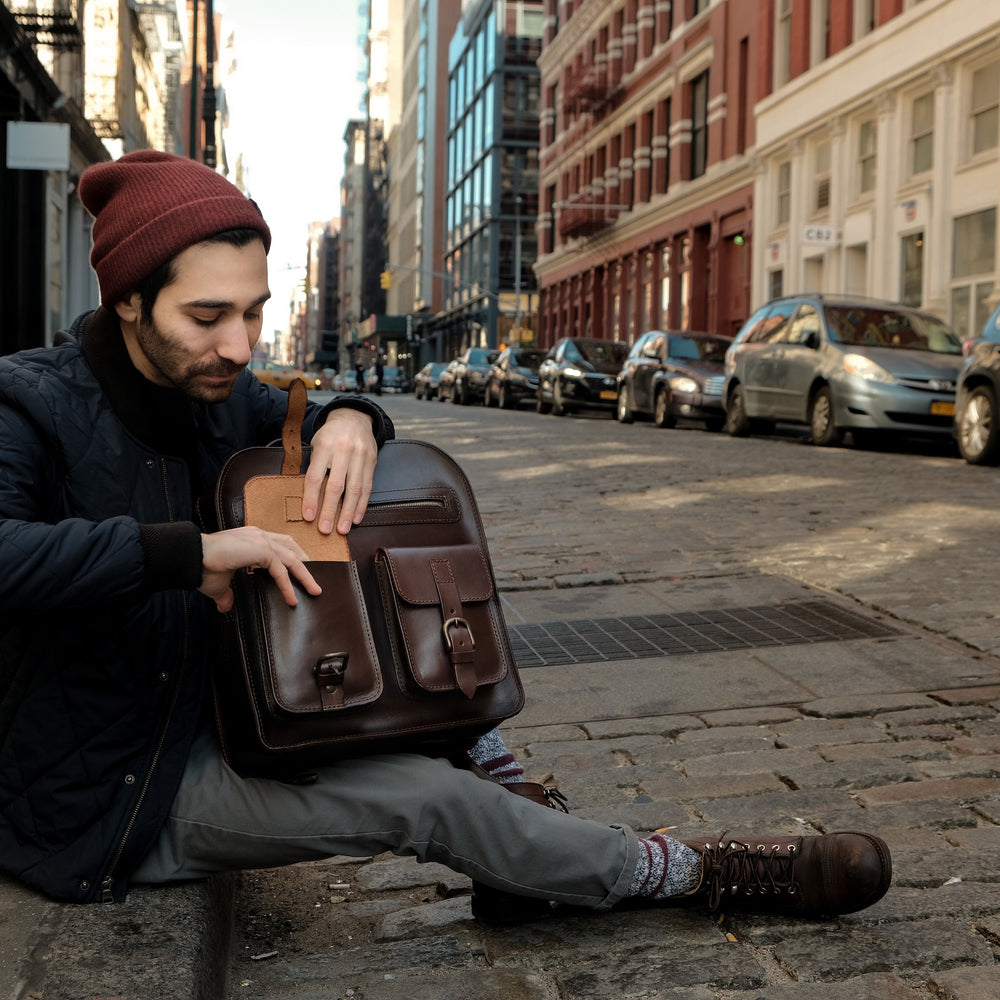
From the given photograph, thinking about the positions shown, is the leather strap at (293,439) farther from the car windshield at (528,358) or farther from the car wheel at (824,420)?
the car windshield at (528,358)

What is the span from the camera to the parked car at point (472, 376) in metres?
37.4

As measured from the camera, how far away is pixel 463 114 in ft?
266

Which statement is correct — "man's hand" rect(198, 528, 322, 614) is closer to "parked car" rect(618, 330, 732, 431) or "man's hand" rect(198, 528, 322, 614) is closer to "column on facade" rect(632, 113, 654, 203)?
"parked car" rect(618, 330, 732, 431)

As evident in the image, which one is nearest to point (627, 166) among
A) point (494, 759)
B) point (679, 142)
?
point (679, 142)

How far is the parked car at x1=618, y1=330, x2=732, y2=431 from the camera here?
68.7ft

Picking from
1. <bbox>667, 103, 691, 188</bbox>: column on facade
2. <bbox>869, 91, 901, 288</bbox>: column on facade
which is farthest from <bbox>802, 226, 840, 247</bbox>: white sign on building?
<bbox>667, 103, 691, 188</bbox>: column on facade

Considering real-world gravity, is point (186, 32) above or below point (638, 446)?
above

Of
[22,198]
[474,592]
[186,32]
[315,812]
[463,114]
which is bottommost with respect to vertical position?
[315,812]

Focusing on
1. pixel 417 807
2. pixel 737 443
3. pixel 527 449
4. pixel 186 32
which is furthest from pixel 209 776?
pixel 186 32

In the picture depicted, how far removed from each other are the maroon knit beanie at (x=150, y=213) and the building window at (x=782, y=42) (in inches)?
1266

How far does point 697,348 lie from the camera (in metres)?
22.9

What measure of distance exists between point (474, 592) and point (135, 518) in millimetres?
624

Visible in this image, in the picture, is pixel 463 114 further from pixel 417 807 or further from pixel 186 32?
pixel 417 807

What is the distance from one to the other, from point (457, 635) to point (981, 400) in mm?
11532
